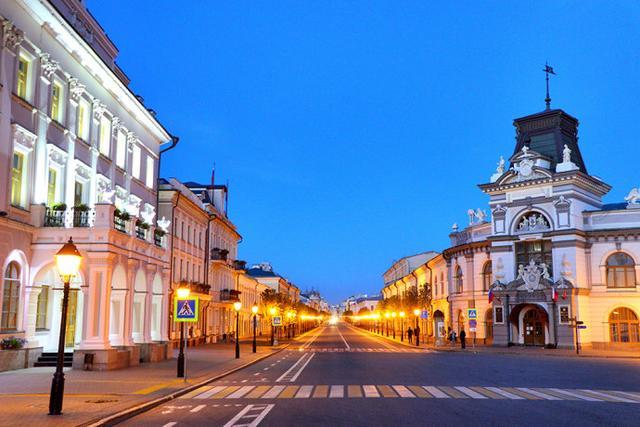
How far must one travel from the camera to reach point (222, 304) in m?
65.7

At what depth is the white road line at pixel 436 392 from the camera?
17781mm

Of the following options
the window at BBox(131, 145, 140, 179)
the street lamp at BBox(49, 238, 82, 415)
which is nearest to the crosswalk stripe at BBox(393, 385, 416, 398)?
the street lamp at BBox(49, 238, 82, 415)

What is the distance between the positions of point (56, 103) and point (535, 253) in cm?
4239

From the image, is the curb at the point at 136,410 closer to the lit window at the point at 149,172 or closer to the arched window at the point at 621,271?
the lit window at the point at 149,172

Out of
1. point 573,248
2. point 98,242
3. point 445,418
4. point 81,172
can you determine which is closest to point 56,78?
point 81,172

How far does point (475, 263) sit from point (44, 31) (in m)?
45.9

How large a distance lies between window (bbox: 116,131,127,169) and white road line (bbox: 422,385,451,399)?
63.5 feet

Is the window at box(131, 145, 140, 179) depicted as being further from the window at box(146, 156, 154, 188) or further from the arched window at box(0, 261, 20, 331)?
the arched window at box(0, 261, 20, 331)

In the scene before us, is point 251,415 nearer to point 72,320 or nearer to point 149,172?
point 72,320

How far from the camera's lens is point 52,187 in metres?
25.4

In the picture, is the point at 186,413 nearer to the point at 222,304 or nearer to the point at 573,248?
the point at 573,248

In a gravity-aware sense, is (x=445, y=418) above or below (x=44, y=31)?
below

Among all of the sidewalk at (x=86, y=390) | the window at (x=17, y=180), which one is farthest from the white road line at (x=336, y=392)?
the window at (x=17, y=180)

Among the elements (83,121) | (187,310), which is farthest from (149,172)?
(187,310)
